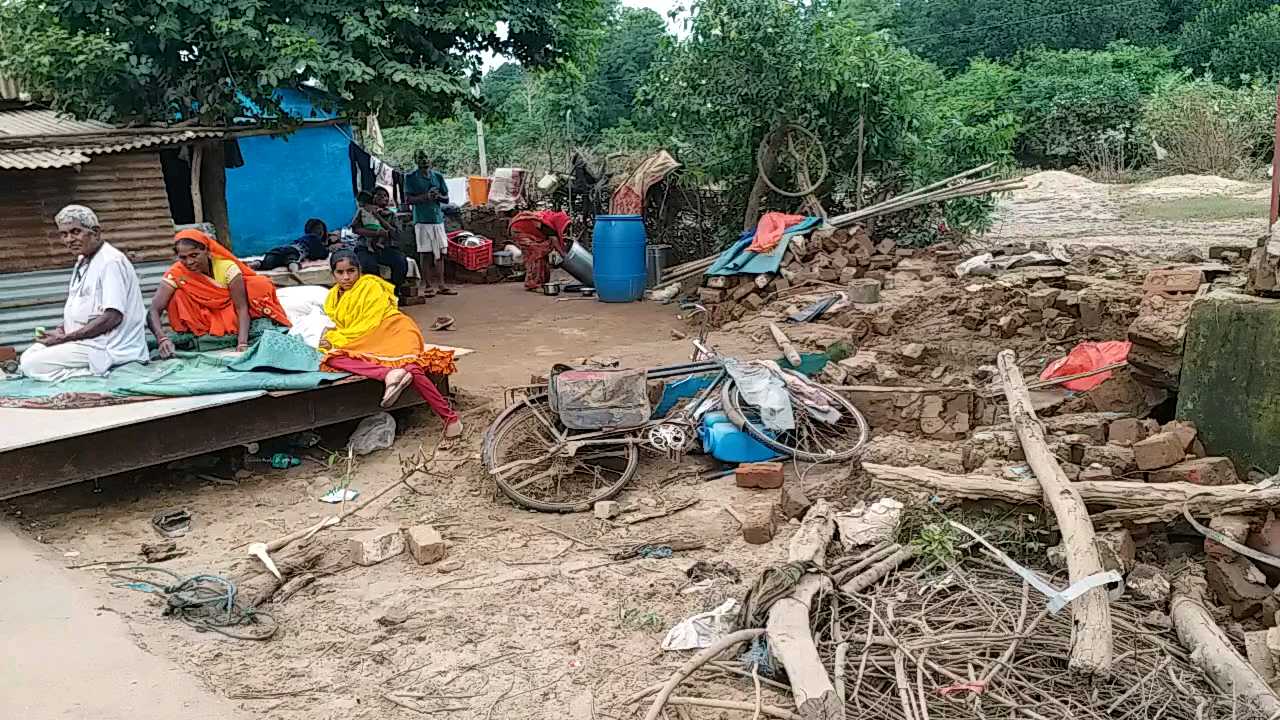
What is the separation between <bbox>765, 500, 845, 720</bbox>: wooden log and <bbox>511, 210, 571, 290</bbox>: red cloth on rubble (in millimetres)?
9774

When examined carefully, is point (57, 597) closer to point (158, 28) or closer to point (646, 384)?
point (646, 384)

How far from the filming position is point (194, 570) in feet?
15.7

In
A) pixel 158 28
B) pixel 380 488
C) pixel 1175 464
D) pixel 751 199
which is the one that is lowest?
pixel 380 488

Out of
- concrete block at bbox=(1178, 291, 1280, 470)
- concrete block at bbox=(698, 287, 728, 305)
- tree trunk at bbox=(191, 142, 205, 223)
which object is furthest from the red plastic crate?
concrete block at bbox=(1178, 291, 1280, 470)

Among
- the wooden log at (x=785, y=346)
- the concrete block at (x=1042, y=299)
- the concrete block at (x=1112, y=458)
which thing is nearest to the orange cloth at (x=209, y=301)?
the wooden log at (x=785, y=346)

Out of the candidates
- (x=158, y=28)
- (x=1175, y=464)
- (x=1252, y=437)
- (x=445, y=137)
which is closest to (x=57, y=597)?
(x=1175, y=464)

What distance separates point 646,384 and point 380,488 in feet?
5.65

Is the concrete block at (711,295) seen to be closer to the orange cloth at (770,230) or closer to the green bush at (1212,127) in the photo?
the orange cloth at (770,230)

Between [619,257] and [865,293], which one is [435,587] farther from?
[619,257]

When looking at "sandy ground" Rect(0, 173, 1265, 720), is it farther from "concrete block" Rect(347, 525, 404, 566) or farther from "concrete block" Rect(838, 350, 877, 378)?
"concrete block" Rect(838, 350, 877, 378)

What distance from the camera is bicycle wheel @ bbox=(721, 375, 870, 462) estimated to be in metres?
5.71

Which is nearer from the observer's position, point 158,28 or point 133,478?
point 133,478

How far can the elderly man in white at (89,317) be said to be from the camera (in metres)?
6.09

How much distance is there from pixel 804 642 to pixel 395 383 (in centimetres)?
383
